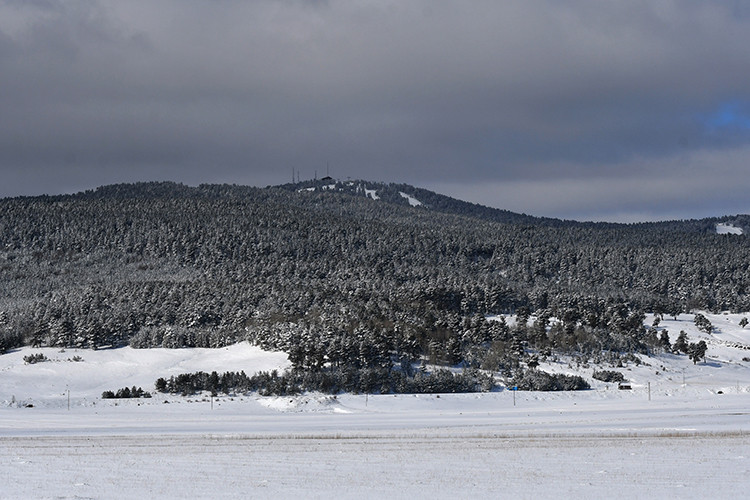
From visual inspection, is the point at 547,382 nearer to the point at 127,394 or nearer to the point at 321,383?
the point at 321,383

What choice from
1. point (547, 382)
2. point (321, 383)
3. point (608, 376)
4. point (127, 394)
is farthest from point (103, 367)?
point (608, 376)

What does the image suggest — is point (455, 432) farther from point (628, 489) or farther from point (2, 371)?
point (2, 371)

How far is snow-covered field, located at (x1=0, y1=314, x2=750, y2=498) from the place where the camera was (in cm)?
3784

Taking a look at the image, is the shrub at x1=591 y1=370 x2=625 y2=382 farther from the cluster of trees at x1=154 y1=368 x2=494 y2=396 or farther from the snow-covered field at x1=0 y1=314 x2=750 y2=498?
the cluster of trees at x1=154 y1=368 x2=494 y2=396

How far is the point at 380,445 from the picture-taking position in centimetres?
4969

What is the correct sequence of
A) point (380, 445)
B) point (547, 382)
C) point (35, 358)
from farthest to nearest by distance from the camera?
point (35, 358) → point (547, 382) → point (380, 445)

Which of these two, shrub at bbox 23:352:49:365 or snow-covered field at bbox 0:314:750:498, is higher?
shrub at bbox 23:352:49:365

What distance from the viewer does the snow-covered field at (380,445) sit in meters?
37.8

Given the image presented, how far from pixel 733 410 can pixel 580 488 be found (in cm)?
3920

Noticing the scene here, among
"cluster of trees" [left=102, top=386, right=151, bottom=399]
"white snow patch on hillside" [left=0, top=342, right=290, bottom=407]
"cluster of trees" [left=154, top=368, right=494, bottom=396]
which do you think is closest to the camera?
"cluster of trees" [left=102, top=386, right=151, bottom=399]

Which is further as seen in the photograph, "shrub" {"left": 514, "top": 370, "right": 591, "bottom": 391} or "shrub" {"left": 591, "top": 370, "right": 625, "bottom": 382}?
A: "shrub" {"left": 591, "top": 370, "right": 625, "bottom": 382}

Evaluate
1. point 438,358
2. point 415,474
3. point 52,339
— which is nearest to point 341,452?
point 415,474

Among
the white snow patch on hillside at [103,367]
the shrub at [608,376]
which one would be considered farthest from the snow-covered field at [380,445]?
the shrub at [608,376]

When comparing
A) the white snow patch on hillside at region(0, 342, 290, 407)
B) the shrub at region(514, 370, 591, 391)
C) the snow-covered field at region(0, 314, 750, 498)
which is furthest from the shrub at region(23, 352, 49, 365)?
the shrub at region(514, 370, 591, 391)
